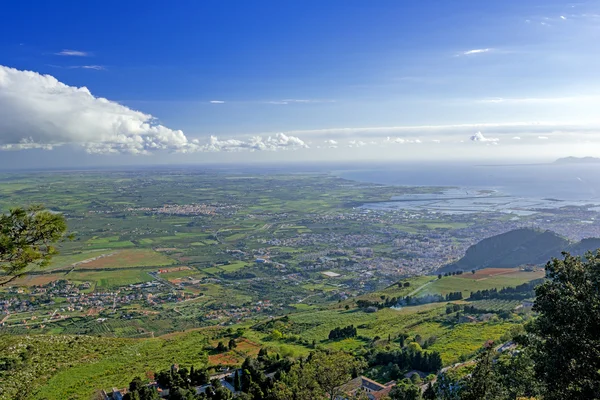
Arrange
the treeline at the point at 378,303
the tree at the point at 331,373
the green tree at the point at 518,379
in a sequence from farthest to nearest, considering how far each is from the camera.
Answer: the treeline at the point at 378,303
the tree at the point at 331,373
the green tree at the point at 518,379

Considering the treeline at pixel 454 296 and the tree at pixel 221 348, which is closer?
the tree at pixel 221 348

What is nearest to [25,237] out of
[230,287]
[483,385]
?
[483,385]

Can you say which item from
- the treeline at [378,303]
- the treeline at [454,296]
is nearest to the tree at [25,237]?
the treeline at [378,303]

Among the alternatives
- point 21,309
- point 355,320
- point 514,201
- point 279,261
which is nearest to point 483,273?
point 355,320

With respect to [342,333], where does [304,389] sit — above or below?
above

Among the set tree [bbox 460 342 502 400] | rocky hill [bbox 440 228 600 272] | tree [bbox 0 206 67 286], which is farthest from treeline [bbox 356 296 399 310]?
tree [bbox 0 206 67 286]

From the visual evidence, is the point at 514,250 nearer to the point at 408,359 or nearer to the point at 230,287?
the point at 230,287

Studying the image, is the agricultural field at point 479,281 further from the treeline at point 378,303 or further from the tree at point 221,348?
the tree at point 221,348
